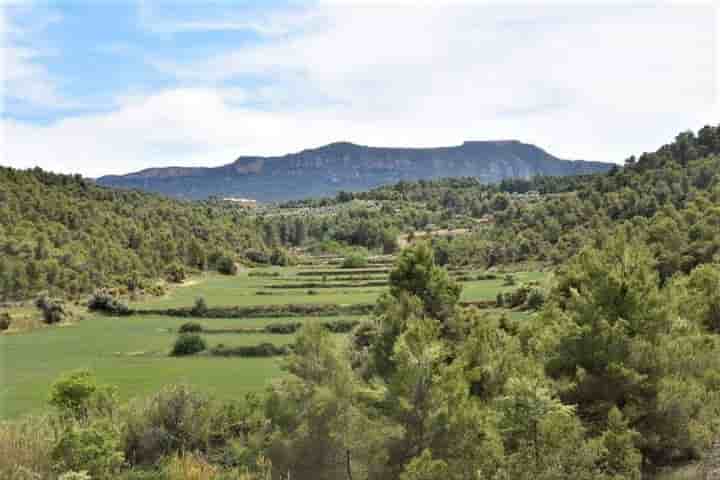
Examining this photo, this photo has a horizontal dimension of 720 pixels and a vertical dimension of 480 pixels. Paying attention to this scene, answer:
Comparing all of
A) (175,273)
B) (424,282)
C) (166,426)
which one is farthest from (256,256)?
(424,282)

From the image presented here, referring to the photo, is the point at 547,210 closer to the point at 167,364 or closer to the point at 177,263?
the point at 177,263

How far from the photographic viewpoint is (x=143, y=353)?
142ft

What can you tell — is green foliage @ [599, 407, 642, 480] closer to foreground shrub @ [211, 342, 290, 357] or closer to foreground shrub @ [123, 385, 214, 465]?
foreground shrub @ [123, 385, 214, 465]

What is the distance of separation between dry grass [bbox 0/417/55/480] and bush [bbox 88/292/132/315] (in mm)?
50483

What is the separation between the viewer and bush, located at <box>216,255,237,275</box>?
339 ft

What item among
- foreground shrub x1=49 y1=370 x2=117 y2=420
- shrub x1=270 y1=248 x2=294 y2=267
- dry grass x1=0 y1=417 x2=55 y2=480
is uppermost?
dry grass x1=0 y1=417 x2=55 y2=480

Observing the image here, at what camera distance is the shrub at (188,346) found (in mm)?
42859

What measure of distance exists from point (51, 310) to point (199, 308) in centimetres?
1274

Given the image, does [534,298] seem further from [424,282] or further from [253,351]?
[424,282]

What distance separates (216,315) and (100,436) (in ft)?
148

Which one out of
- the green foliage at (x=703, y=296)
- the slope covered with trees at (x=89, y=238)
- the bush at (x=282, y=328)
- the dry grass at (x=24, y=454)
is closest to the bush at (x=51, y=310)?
the slope covered with trees at (x=89, y=238)

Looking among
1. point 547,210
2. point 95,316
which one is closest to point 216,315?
point 95,316

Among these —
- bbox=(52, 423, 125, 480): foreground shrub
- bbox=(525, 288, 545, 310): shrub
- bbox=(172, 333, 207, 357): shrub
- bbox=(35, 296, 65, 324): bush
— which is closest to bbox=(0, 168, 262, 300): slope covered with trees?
bbox=(35, 296, 65, 324): bush

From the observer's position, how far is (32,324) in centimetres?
5547
